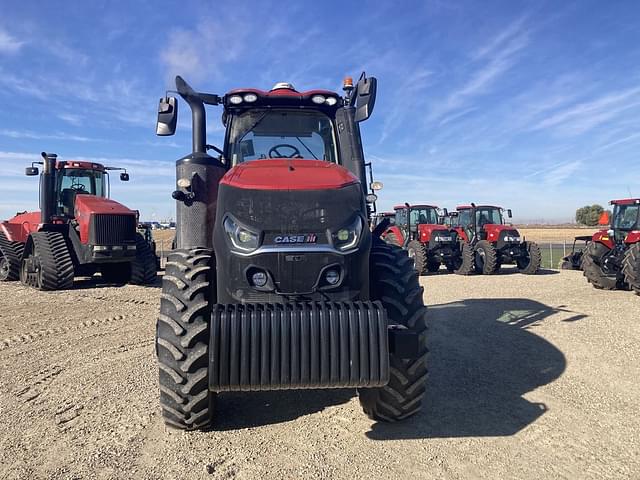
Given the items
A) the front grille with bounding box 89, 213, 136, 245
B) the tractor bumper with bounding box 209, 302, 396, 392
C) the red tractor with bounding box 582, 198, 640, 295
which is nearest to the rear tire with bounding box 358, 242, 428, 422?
the tractor bumper with bounding box 209, 302, 396, 392

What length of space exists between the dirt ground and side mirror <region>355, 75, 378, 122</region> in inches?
99.0

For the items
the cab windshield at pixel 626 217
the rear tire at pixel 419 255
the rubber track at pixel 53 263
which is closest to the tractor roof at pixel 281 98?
the rubber track at pixel 53 263

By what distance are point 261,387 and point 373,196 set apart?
87.2 inches

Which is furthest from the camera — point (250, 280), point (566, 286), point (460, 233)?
point (460, 233)

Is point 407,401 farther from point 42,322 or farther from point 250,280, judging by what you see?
point 42,322

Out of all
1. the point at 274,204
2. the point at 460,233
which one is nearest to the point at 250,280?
the point at 274,204

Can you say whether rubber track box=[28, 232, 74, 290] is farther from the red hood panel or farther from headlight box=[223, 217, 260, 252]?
headlight box=[223, 217, 260, 252]

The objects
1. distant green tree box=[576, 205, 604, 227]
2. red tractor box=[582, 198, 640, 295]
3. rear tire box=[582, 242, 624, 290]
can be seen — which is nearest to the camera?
red tractor box=[582, 198, 640, 295]

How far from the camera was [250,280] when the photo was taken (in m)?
3.37

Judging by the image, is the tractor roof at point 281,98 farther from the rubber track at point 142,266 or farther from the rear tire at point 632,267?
the rear tire at point 632,267

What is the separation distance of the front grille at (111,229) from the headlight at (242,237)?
29.8 ft

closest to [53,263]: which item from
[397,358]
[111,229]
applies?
[111,229]

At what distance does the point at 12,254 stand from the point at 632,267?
15656 millimetres

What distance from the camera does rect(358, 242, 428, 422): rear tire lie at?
3.44 metres
